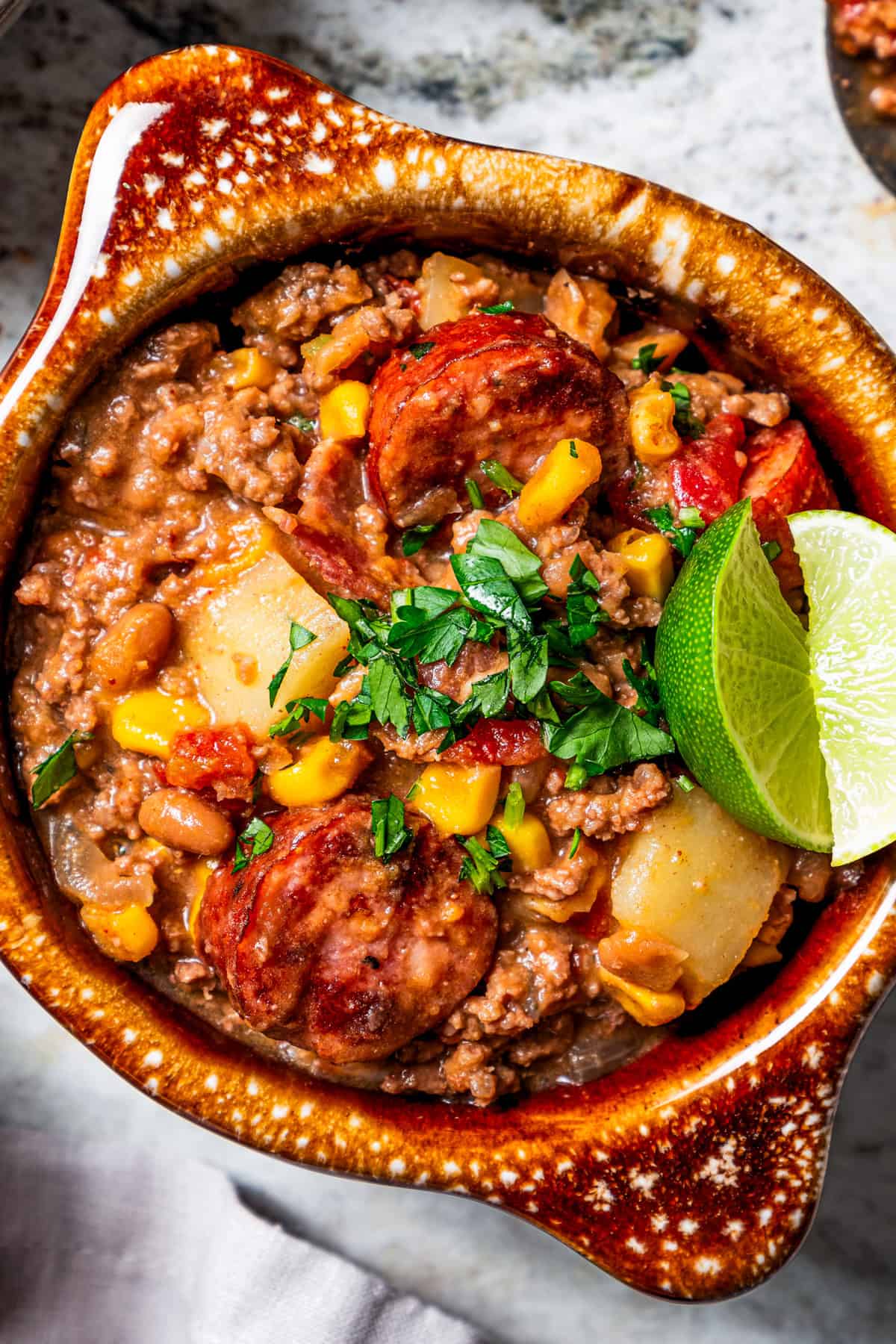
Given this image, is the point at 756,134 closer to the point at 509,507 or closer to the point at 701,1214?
the point at 509,507

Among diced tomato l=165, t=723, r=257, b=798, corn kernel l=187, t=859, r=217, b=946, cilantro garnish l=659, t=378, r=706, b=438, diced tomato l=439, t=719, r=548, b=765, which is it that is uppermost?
cilantro garnish l=659, t=378, r=706, b=438

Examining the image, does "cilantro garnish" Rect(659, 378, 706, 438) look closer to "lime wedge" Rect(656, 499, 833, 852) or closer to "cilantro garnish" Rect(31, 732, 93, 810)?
"lime wedge" Rect(656, 499, 833, 852)

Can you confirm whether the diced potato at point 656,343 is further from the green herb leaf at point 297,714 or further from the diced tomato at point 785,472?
the green herb leaf at point 297,714

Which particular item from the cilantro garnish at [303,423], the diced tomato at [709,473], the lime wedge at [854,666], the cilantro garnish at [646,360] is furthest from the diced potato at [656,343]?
the cilantro garnish at [303,423]

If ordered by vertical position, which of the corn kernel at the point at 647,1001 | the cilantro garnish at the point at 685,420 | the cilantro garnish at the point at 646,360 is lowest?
the corn kernel at the point at 647,1001

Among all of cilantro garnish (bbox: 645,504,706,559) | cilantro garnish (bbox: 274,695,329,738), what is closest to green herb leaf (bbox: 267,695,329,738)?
cilantro garnish (bbox: 274,695,329,738)

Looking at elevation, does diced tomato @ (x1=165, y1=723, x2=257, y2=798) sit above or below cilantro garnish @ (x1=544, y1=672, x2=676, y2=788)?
below

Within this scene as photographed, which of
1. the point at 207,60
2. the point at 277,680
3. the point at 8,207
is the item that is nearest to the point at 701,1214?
the point at 277,680
